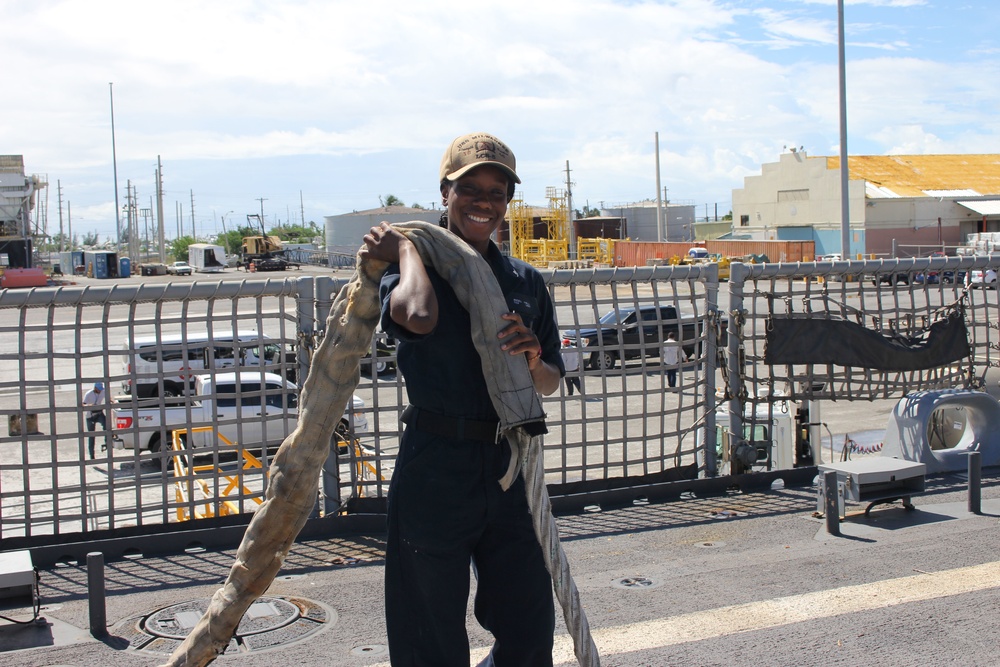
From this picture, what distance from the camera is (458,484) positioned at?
115 inches

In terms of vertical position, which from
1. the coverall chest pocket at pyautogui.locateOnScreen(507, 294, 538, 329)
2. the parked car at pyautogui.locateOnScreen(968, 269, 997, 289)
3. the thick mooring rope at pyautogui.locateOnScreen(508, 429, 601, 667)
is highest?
the parked car at pyautogui.locateOnScreen(968, 269, 997, 289)

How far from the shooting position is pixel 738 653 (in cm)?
428

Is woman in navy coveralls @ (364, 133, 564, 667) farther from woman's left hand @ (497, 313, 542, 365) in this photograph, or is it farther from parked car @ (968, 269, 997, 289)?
parked car @ (968, 269, 997, 289)

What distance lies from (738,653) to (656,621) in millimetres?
507

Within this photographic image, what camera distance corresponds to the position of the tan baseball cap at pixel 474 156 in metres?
2.97

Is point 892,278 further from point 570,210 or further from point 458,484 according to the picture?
point 570,210

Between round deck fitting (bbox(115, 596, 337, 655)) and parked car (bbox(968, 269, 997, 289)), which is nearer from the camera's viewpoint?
round deck fitting (bbox(115, 596, 337, 655))

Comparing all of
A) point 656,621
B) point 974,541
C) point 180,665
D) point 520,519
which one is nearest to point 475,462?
point 520,519

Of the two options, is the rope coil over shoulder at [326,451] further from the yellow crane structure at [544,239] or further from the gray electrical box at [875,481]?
the yellow crane structure at [544,239]

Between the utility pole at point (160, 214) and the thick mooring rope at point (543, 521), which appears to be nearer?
the thick mooring rope at point (543, 521)

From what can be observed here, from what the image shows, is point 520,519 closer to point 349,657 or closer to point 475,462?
point 475,462

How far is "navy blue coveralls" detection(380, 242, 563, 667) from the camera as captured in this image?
9.61 feet

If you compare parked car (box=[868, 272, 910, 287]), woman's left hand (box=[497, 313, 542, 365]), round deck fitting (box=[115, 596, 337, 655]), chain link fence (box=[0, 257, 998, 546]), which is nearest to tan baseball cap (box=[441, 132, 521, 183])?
woman's left hand (box=[497, 313, 542, 365])

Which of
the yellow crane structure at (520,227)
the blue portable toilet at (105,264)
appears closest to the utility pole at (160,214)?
the blue portable toilet at (105,264)
